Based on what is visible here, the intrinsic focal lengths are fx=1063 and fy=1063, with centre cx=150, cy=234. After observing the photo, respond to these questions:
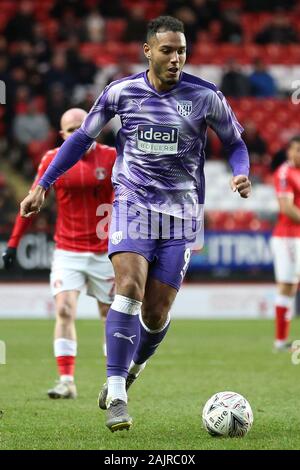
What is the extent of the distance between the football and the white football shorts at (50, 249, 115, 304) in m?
2.68

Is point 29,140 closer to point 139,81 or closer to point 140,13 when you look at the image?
point 140,13

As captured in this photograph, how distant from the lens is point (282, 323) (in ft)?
39.9

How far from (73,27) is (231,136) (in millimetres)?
16446

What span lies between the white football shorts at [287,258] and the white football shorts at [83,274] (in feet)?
13.3

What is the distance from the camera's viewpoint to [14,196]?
58.3 feet

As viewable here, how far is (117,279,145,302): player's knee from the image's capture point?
6082 mm

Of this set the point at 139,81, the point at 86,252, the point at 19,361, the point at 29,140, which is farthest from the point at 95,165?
the point at 29,140

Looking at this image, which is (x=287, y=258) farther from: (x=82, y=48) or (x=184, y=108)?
(x=82, y=48)

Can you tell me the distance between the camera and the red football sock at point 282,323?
39.9ft

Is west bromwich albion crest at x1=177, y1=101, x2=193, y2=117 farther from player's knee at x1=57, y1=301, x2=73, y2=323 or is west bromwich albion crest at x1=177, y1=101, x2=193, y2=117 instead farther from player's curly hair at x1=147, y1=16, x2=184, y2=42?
player's knee at x1=57, y1=301, x2=73, y2=323

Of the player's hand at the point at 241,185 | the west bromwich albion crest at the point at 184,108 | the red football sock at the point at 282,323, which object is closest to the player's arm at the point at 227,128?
the west bromwich albion crest at the point at 184,108

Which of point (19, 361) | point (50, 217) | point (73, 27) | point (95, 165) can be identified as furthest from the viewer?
point (73, 27)

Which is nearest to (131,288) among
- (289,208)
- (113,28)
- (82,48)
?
(289,208)

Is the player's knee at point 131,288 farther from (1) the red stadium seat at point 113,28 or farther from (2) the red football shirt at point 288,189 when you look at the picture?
(1) the red stadium seat at point 113,28
